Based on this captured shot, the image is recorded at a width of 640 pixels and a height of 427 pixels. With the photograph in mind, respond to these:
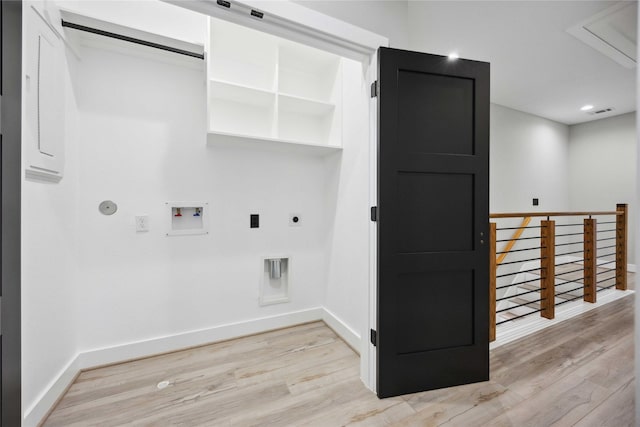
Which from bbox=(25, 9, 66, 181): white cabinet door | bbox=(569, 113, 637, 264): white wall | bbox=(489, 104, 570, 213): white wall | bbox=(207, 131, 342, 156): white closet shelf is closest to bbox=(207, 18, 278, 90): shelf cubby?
bbox=(207, 131, 342, 156): white closet shelf

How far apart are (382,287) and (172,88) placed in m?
2.17

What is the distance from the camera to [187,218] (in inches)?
85.0

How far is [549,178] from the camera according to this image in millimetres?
4875

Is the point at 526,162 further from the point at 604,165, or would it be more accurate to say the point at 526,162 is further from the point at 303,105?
the point at 303,105

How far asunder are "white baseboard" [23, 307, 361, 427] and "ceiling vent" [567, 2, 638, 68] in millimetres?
3250

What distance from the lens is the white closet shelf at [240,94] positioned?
77.2 inches

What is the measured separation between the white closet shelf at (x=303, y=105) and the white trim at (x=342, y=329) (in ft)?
6.33

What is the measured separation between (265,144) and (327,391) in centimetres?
185

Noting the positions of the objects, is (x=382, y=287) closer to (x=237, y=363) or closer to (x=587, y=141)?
(x=237, y=363)

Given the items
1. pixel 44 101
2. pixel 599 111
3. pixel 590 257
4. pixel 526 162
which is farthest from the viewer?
pixel 526 162

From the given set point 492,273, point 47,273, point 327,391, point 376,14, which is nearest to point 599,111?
point 492,273

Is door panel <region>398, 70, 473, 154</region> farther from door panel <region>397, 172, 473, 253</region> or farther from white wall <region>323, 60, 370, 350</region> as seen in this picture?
white wall <region>323, 60, 370, 350</region>

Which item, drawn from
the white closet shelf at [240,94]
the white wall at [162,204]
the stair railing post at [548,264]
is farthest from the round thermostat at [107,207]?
the stair railing post at [548,264]

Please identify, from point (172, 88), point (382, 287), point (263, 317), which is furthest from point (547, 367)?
point (172, 88)
